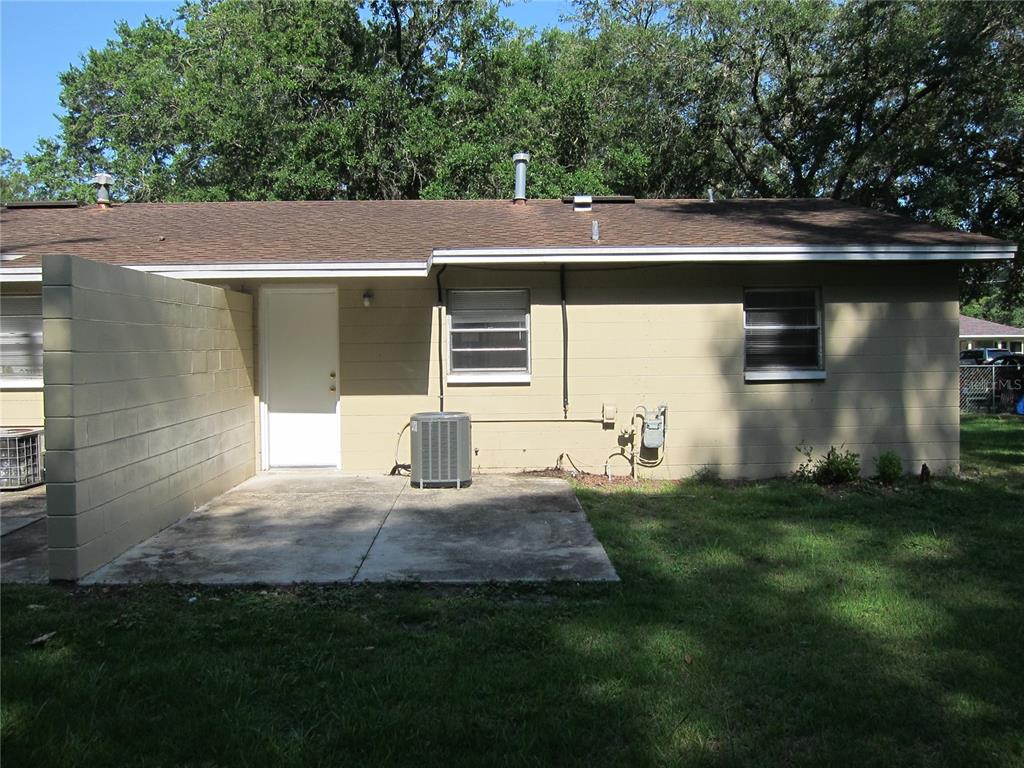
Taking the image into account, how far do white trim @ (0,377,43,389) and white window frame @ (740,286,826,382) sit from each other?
Result: 333 inches

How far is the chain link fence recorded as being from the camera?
21.9 m

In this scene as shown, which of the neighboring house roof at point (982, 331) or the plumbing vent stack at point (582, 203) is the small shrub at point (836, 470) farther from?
the neighboring house roof at point (982, 331)

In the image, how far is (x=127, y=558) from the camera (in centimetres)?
598

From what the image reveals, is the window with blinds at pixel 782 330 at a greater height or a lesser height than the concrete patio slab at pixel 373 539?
greater

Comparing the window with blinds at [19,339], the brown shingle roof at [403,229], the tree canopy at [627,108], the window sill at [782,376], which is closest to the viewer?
the brown shingle roof at [403,229]

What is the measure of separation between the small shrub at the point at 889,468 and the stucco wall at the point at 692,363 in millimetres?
641

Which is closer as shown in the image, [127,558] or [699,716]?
[699,716]

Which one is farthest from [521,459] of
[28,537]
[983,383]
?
[983,383]

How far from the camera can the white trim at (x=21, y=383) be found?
382 inches

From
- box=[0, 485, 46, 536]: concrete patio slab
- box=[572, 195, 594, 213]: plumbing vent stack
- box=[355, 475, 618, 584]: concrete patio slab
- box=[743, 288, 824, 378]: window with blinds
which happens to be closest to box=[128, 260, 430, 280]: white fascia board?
box=[355, 475, 618, 584]: concrete patio slab

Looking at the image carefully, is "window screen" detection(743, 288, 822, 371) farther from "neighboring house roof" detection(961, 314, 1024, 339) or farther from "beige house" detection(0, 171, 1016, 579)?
"neighboring house roof" detection(961, 314, 1024, 339)

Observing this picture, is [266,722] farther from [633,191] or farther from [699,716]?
[633,191]

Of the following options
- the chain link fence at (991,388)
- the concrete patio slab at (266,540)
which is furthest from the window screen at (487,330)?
the chain link fence at (991,388)

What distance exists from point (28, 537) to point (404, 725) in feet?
15.8
